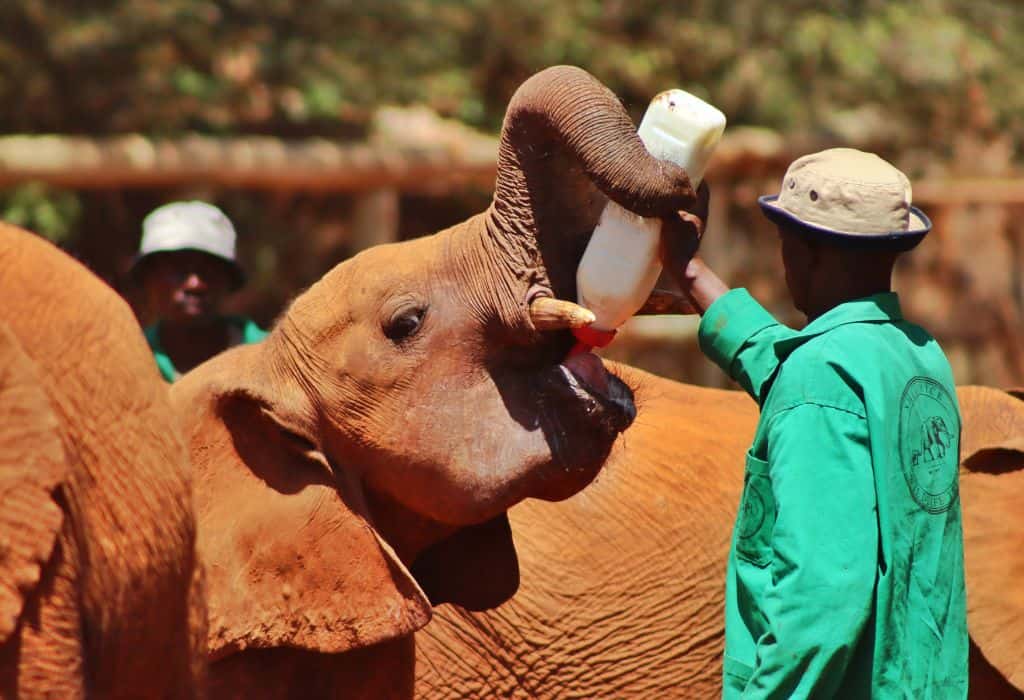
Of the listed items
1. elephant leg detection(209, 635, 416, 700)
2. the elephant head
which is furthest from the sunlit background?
elephant leg detection(209, 635, 416, 700)

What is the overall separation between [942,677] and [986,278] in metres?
11.1

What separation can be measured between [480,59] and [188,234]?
6.40 metres

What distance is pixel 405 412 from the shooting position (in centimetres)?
405

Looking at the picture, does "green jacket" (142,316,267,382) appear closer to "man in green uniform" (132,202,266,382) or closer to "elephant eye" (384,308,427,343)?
"man in green uniform" (132,202,266,382)

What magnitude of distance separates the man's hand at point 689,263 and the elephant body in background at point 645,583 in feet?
4.00

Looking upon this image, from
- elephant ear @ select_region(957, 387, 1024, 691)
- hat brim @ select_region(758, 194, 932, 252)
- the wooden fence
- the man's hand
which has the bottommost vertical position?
the wooden fence

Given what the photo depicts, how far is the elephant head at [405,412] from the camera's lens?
3.93 meters

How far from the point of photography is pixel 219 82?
1152 cm

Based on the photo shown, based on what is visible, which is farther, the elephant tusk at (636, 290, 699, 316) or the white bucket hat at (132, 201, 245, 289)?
the white bucket hat at (132, 201, 245, 289)

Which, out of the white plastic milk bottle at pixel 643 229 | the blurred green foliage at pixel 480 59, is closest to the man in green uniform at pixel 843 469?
the white plastic milk bottle at pixel 643 229

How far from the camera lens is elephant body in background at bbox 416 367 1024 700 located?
460cm

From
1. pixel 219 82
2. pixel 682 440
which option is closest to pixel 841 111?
pixel 219 82

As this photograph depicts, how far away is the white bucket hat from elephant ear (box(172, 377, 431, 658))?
9.39 feet

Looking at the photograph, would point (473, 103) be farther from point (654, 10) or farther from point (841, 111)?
point (841, 111)
